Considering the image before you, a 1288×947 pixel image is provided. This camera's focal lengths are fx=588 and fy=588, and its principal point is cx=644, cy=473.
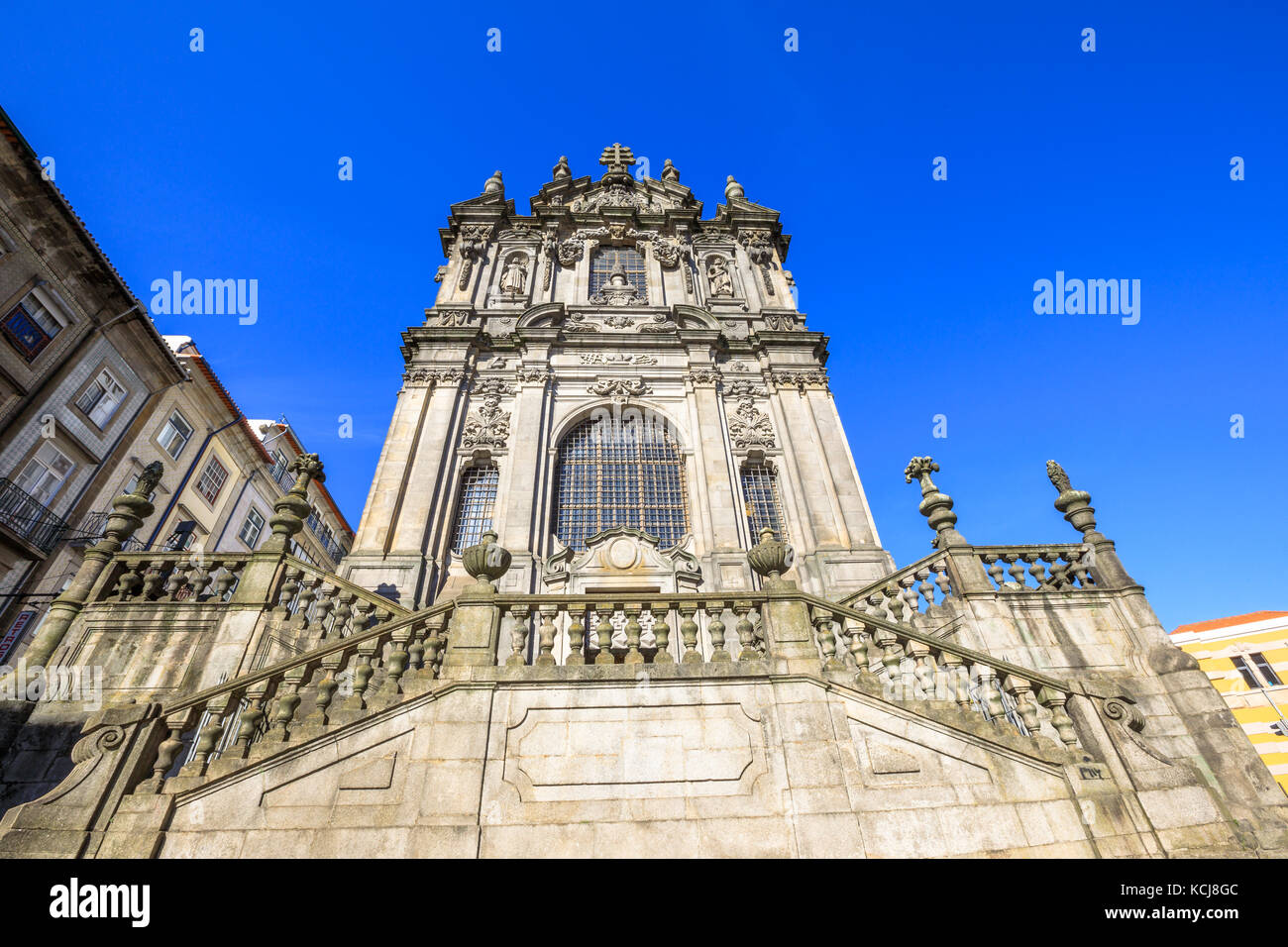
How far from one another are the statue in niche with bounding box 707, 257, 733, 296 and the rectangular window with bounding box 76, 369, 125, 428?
72.1ft

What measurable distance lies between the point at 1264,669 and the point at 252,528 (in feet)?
186

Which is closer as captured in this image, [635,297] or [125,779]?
[125,779]

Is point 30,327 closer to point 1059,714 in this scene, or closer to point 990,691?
point 990,691

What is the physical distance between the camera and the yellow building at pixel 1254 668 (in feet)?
106

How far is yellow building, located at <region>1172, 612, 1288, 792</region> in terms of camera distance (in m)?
32.4

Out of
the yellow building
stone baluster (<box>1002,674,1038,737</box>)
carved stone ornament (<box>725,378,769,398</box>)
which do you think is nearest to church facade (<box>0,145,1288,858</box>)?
stone baluster (<box>1002,674,1038,737</box>)

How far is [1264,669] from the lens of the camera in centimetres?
3419

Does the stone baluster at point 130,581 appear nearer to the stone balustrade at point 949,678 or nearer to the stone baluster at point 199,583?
the stone baluster at point 199,583

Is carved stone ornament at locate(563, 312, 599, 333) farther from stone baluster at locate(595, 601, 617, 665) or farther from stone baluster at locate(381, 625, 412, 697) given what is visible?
stone baluster at locate(381, 625, 412, 697)
